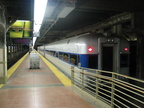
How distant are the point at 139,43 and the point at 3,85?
7813 millimetres

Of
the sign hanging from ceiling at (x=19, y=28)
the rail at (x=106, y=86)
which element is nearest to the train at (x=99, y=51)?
the rail at (x=106, y=86)

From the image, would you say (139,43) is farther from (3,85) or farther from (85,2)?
(3,85)

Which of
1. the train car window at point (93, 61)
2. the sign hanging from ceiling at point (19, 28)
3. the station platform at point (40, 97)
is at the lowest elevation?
the station platform at point (40, 97)

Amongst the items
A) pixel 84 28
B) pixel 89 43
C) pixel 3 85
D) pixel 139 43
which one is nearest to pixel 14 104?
pixel 3 85

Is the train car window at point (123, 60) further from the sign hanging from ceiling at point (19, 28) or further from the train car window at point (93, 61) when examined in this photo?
the sign hanging from ceiling at point (19, 28)

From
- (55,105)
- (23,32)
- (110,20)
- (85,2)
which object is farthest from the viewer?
(23,32)

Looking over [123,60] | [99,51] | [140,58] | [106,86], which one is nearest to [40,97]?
[106,86]

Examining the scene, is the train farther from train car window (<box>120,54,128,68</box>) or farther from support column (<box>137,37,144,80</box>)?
support column (<box>137,37,144,80</box>)

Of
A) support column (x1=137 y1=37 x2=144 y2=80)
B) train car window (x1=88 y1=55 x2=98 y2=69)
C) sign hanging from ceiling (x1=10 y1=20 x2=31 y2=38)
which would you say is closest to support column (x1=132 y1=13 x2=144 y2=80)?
support column (x1=137 y1=37 x2=144 y2=80)

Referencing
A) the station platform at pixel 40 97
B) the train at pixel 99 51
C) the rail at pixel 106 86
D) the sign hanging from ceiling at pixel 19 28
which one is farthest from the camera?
the sign hanging from ceiling at pixel 19 28

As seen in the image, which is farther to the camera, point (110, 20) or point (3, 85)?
point (110, 20)

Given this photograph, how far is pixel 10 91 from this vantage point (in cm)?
655

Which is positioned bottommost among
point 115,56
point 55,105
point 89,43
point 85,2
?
point 55,105

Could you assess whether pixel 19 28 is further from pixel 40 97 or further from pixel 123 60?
pixel 40 97
